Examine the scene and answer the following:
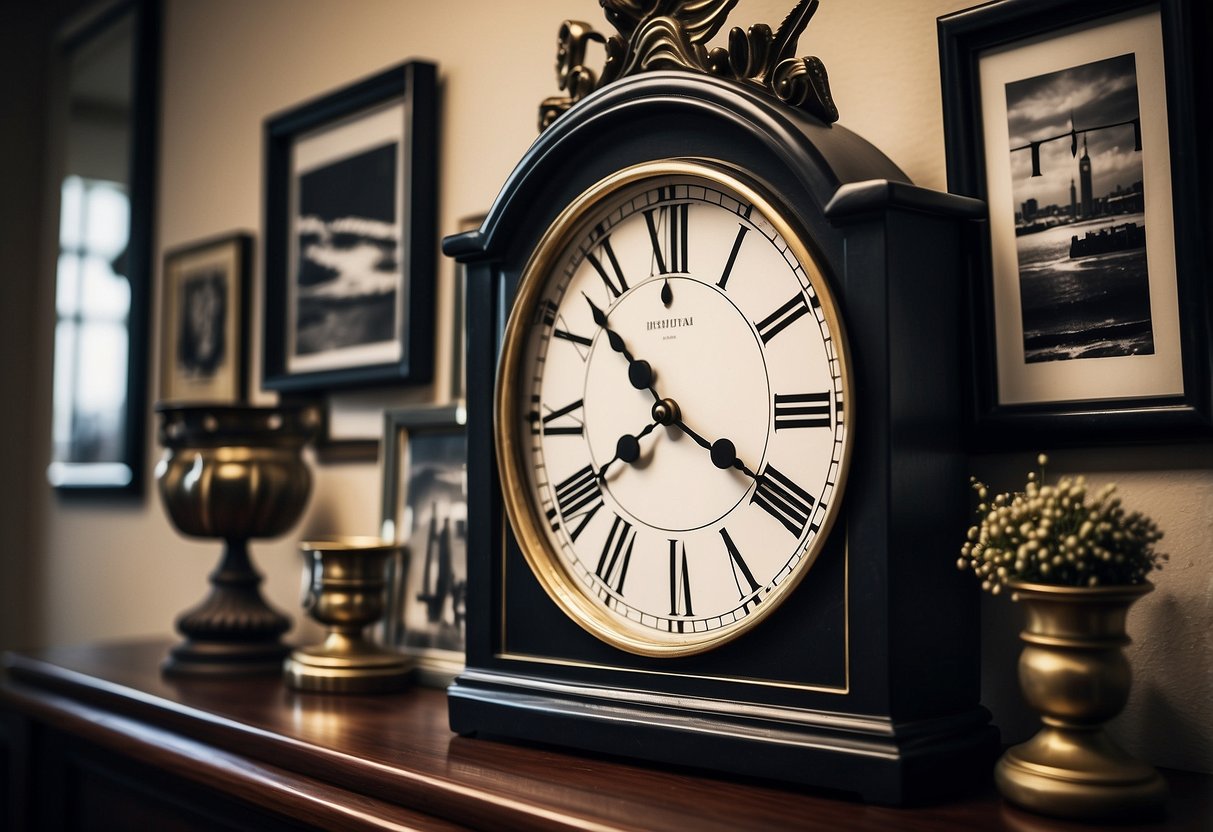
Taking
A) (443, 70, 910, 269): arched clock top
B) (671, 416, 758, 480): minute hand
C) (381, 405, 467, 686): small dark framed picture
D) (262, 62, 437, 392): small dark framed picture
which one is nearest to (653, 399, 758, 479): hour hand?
(671, 416, 758, 480): minute hand

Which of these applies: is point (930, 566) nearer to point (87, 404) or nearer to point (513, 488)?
point (513, 488)

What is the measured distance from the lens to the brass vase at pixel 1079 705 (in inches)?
33.7

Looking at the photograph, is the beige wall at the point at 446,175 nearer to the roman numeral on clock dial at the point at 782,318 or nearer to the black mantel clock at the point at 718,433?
the black mantel clock at the point at 718,433

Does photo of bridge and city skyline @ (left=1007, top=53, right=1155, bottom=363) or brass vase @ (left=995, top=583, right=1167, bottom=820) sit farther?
photo of bridge and city skyline @ (left=1007, top=53, right=1155, bottom=363)

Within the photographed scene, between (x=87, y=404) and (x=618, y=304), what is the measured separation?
2066 mm

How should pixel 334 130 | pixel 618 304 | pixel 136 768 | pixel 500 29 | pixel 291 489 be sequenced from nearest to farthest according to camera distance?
pixel 618 304 < pixel 136 768 < pixel 500 29 < pixel 291 489 < pixel 334 130

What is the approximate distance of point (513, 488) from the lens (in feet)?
4.06

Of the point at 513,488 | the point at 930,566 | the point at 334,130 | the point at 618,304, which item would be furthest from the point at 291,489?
the point at 930,566

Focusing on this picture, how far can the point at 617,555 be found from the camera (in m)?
1.17

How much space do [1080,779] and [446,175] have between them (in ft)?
4.18

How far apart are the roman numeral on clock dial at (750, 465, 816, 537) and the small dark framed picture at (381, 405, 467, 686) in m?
0.66

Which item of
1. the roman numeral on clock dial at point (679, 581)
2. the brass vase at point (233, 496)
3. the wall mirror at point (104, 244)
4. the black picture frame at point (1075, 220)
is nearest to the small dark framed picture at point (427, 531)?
the brass vase at point (233, 496)

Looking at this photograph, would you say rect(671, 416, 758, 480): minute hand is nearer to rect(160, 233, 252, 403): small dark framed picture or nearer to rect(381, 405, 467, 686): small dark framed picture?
rect(381, 405, 467, 686): small dark framed picture

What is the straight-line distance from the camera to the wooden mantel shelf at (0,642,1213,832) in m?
0.91
